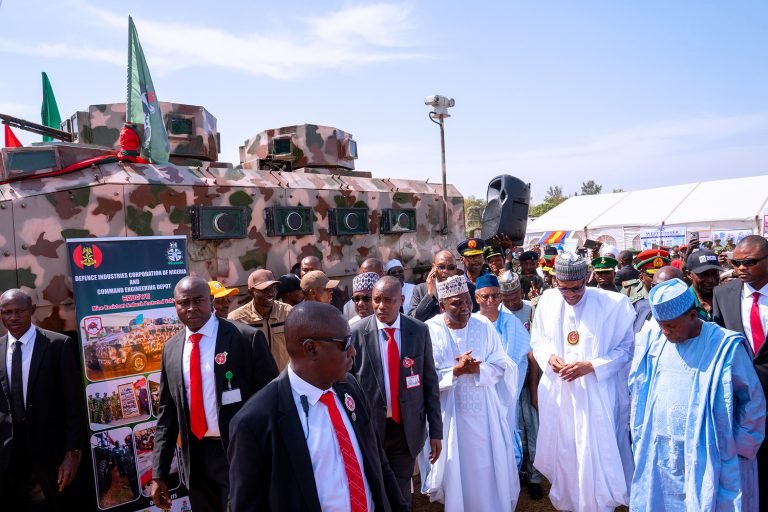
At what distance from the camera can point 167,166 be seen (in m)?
5.85

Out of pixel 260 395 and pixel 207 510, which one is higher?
pixel 260 395

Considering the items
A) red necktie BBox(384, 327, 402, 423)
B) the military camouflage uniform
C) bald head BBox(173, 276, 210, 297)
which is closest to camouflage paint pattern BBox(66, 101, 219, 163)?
the military camouflage uniform

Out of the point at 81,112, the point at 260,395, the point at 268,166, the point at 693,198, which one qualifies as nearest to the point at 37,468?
the point at 260,395

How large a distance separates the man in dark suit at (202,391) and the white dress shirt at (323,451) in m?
1.33

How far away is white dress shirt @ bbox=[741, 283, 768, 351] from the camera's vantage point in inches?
151

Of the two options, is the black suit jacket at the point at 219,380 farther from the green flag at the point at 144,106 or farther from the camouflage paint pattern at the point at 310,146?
the camouflage paint pattern at the point at 310,146

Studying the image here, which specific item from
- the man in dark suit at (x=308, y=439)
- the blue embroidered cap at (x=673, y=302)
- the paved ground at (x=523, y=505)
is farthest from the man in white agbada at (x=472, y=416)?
the man in dark suit at (x=308, y=439)

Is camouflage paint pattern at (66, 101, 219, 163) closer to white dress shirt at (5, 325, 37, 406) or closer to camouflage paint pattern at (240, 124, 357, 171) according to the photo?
camouflage paint pattern at (240, 124, 357, 171)

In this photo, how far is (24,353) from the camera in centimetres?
387

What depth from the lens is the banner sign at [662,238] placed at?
17453mm

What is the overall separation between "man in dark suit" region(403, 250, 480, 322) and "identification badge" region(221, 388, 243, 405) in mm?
2495

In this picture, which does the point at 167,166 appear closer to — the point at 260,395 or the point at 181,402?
the point at 181,402

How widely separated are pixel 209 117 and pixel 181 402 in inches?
191

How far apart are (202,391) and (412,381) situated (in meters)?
1.29
